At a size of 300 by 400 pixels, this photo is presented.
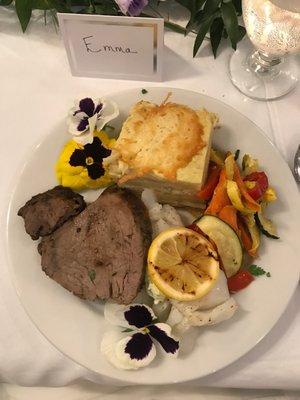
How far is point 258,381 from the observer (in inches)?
40.9

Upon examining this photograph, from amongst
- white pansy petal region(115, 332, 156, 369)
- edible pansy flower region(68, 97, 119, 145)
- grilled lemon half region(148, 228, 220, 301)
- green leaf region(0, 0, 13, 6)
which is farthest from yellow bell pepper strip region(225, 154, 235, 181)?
green leaf region(0, 0, 13, 6)

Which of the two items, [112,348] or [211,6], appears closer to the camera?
[112,348]

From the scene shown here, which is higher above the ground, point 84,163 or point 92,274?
point 84,163

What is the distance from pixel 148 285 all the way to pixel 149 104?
1.33 feet

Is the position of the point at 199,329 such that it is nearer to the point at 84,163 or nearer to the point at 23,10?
the point at 84,163

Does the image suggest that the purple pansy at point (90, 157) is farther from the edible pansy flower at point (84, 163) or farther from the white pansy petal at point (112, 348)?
the white pansy petal at point (112, 348)

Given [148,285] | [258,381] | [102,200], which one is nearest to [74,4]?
[102,200]

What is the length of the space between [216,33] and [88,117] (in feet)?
1.33

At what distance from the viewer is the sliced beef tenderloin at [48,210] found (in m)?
1.03

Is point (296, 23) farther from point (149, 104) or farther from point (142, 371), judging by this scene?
point (142, 371)

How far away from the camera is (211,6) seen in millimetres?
1152

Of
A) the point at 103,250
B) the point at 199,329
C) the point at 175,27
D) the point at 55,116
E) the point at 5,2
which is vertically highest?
the point at 5,2

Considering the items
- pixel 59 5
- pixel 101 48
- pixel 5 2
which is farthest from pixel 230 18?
pixel 5 2

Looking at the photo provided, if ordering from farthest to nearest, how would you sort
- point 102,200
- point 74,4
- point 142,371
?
point 74,4, point 102,200, point 142,371
